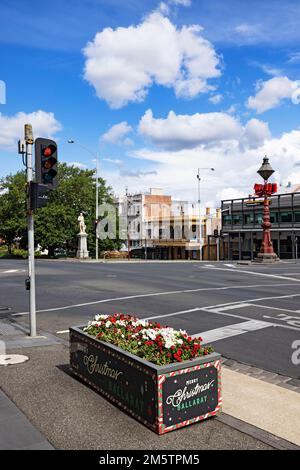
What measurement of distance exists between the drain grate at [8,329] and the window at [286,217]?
50675 mm

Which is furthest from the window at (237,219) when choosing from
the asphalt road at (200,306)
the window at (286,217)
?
the asphalt road at (200,306)

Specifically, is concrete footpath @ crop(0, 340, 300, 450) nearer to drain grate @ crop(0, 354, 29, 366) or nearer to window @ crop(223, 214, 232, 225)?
drain grate @ crop(0, 354, 29, 366)

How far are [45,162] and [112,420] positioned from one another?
240 inches

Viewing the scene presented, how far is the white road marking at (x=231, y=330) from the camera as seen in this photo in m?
9.94

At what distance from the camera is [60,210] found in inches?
2404

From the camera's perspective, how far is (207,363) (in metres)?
5.52

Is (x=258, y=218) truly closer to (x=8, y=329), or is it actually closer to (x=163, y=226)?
(x=163, y=226)

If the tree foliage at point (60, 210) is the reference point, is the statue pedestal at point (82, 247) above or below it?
below

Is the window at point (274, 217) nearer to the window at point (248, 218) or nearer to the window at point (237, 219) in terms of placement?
the window at point (248, 218)

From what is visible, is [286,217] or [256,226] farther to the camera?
[256,226]

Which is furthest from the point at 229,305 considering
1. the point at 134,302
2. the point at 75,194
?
the point at 75,194

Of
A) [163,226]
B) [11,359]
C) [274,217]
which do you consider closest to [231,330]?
[11,359]

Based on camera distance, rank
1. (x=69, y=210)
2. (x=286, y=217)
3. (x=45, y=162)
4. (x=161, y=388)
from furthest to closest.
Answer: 1. (x=69, y=210)
2. (x=286, y=217)
3. (x=45, y=162)
4. (x=161, y=388)

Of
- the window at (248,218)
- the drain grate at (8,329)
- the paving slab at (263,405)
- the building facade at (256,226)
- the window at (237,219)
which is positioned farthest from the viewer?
the window at (237,219)
